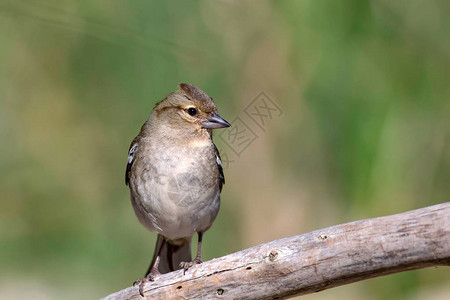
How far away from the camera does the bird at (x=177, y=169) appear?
3797 millimetres

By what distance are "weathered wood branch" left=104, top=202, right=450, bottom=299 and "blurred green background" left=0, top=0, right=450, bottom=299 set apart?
211 cm

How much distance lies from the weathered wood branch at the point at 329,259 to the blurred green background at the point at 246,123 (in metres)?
2.11

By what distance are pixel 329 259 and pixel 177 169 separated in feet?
4.68

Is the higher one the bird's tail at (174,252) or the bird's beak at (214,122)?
the bird's beak at (214,122)

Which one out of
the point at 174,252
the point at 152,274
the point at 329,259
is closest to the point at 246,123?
the point at 174,252

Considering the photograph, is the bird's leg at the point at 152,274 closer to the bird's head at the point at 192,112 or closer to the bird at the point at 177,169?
the bird at the point at 177,169

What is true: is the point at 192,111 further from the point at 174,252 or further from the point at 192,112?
the point at 174,252

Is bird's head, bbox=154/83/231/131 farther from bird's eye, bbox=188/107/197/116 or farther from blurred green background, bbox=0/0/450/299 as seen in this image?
blurred green background, bbox=0/0/450/299

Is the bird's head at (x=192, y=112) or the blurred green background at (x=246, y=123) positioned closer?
the bird's head at (x=192, y=112)

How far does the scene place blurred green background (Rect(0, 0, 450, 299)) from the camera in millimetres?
5148

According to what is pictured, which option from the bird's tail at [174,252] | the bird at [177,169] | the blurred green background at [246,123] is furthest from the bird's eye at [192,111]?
the blurred green background at [246,123]

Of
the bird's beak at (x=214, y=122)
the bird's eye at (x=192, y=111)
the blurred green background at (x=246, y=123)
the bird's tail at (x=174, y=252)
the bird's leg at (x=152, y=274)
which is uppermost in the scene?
the blurred green background at (x=246, y=123)

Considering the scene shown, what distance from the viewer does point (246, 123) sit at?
5121mm

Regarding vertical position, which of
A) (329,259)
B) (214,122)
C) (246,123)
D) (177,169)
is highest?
(246,123)
